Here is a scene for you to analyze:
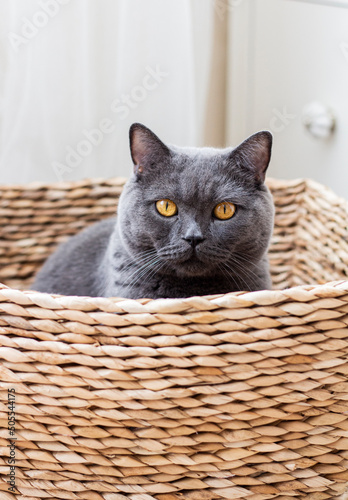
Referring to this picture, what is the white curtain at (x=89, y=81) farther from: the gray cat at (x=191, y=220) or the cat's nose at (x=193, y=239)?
the cat's nose at (x=193, y=239)

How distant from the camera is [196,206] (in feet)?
3.13

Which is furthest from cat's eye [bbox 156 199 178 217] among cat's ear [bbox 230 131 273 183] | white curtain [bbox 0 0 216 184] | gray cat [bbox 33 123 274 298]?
white curtain [bbox 0 0 216 184]

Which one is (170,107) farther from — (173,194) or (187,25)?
(173,194)

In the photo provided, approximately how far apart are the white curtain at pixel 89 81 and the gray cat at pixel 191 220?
0.75m

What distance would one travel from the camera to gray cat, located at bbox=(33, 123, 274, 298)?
952 mm

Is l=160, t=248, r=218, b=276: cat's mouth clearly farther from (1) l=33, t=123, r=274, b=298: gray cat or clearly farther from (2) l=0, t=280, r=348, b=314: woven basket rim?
(2) l=0, t=280, r=348, b=314: woven basket rim

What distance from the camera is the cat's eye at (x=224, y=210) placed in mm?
974

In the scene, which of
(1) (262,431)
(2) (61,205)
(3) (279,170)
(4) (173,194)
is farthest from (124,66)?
(1) (262,431)

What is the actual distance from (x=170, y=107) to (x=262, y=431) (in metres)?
1.29

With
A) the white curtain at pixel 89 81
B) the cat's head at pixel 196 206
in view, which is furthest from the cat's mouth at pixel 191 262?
the white curtain at pixel 89 81

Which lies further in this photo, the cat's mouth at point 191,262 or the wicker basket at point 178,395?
the cat's mouth at point 191,262

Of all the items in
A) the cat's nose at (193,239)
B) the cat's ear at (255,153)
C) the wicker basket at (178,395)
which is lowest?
the wicker basket at (178,395)

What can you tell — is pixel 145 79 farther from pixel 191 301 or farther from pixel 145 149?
pixel 191 301

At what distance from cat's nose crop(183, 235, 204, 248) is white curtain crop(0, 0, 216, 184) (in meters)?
0.95
